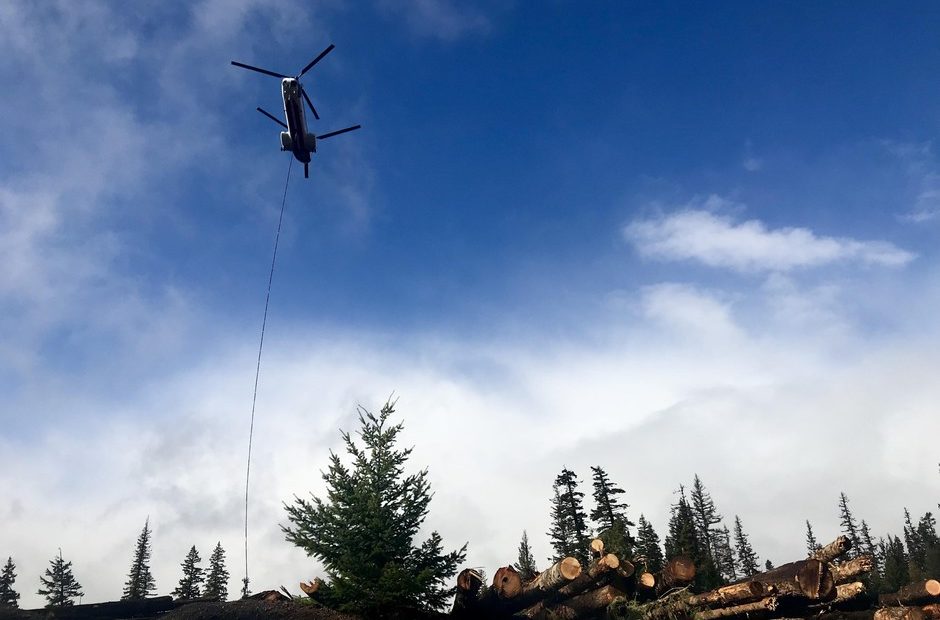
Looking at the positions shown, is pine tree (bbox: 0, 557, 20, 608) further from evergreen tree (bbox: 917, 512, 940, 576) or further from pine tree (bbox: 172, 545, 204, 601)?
evergreen tree (bbox: 917, 512, 940, 576)

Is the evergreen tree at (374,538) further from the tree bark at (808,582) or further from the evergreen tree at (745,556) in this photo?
the evergreen tree at (745,556)

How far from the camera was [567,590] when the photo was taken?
17.0m

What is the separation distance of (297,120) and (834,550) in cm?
1854

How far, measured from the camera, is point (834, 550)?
57.1 ft

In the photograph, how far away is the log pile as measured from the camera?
53.7ft

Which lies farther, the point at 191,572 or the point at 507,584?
the point at 191,572

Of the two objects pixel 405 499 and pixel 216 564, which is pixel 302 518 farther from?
pixel 216 564

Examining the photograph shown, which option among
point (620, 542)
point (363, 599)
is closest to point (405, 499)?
point (363, 599)

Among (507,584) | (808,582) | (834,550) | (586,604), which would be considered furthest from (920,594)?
(507,584)

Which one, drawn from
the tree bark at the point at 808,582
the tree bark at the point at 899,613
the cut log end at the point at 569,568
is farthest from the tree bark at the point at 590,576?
the tree bark at the point at 899,613

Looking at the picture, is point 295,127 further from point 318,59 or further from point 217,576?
point 217,576

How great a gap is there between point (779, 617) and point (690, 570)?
2502mm

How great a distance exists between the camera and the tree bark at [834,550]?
56.4 feet

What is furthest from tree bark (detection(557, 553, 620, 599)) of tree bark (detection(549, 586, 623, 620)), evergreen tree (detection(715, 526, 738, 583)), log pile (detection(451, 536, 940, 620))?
evergreen tree (detection(715, 526, 738, 583))
